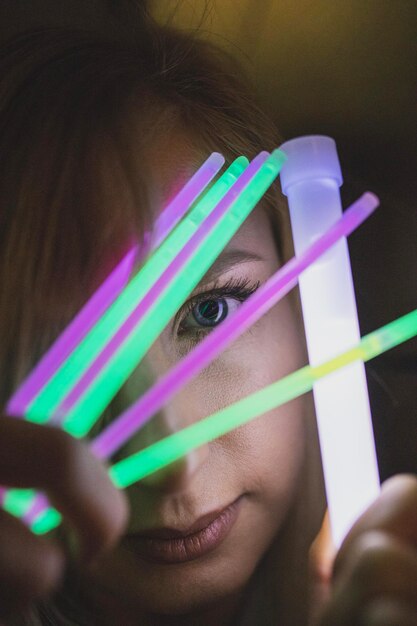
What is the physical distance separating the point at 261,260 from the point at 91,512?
34 centimetres

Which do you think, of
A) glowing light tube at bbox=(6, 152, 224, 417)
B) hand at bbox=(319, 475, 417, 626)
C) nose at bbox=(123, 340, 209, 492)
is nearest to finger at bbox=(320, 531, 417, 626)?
hand at bbox=(319, 475, 417, 626)

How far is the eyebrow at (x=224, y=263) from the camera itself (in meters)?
0.57

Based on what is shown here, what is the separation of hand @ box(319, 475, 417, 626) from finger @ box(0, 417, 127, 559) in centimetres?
12

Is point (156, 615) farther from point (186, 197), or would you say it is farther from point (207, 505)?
point (186, 197)

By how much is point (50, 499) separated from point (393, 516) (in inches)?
7.2

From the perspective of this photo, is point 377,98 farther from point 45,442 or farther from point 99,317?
point 45,442

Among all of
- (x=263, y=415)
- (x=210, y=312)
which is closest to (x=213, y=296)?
(x=210, y=312)

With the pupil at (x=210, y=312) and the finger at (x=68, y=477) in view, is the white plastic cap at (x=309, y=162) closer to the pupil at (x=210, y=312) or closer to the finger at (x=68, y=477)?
the pupil at (x=210, y=312)

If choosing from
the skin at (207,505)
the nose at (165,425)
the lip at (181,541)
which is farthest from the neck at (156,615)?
the nose at (165,425)

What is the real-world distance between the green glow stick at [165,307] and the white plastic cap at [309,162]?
0.08ft

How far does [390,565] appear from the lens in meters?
0.30

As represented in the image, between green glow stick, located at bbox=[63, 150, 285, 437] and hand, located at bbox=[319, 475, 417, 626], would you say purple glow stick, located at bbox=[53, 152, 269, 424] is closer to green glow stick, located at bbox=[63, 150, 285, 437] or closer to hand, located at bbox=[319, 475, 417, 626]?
green glow stick, located at bbox=[63, 150, 285, 437]

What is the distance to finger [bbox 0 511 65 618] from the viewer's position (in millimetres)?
331

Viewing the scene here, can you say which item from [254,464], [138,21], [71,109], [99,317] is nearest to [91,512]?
[99,317]
